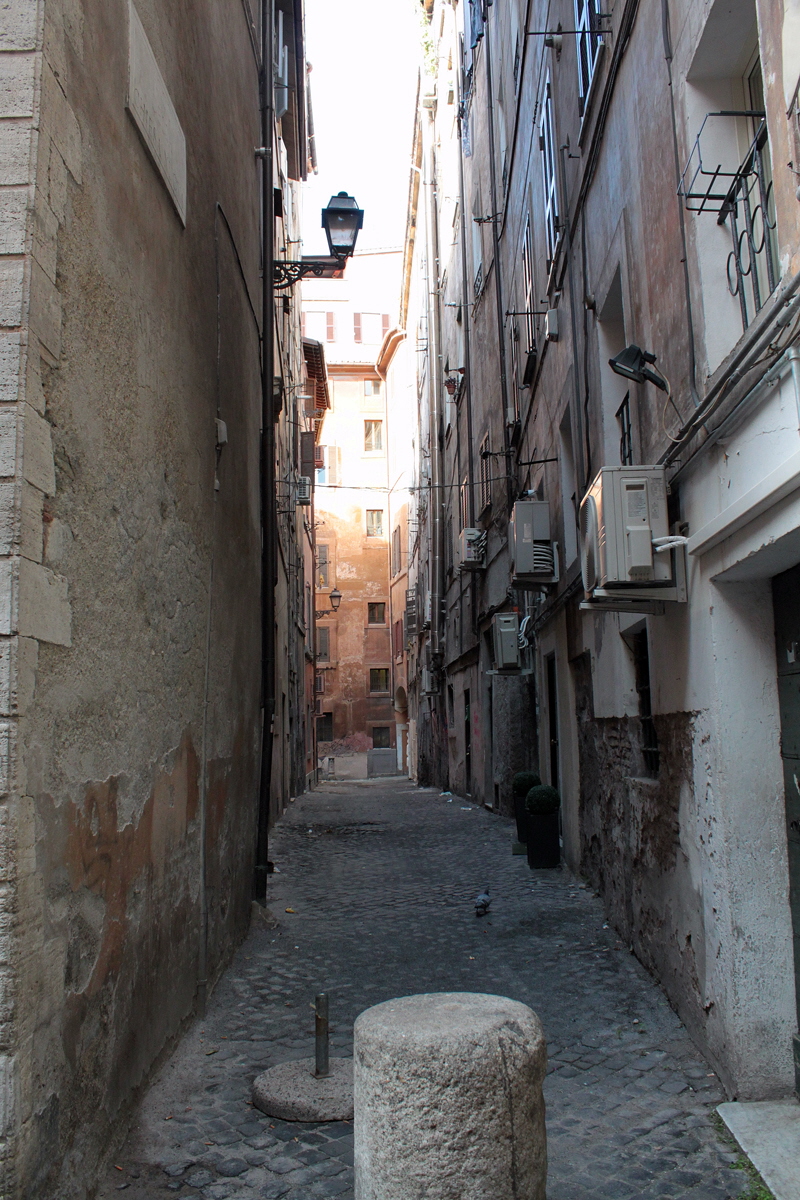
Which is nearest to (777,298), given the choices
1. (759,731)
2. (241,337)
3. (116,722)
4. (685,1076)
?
(759,731)

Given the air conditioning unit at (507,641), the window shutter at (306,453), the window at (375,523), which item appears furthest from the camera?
the window at (375,523)

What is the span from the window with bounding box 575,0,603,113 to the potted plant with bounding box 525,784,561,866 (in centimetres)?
614

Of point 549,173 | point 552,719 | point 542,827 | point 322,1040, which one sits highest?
point 549,173

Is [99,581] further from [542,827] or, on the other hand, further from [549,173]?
[549,173]

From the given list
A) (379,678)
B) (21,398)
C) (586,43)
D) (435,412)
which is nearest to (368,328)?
(379,678)

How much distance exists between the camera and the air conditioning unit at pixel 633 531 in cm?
466

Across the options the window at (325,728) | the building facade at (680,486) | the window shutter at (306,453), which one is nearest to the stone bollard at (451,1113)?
the building facade at (680,486)

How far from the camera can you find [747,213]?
4.00 m

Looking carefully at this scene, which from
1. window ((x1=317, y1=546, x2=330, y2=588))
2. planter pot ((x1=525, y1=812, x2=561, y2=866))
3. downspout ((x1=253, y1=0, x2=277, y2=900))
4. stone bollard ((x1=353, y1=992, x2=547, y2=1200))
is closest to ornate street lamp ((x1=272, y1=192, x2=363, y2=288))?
downspout ((x1=253, y1=0, x2=277, y2=900))

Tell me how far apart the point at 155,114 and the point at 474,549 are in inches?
494

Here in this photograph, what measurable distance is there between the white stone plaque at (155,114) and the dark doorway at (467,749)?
1411cm

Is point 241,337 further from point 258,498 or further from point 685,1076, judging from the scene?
point 685,1076

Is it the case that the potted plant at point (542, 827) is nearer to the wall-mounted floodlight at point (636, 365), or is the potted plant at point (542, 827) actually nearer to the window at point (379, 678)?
the wall-mounted floodlight at point (636, 365)

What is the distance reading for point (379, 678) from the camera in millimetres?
40094
